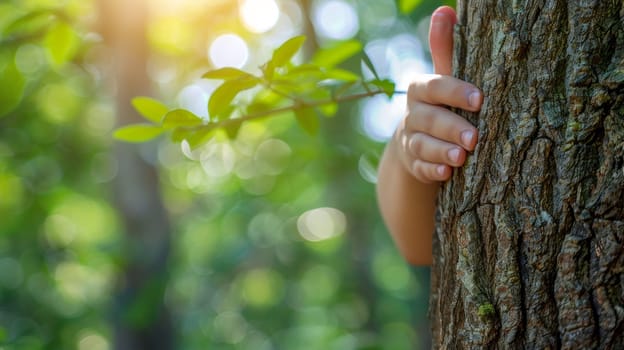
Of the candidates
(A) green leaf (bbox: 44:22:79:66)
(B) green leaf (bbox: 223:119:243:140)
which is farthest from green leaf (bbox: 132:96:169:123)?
(A) green leaf (bbox: 44:22:79:66)

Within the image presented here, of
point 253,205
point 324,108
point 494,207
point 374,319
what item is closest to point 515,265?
point 494,207

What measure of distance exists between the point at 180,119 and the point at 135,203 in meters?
4.10

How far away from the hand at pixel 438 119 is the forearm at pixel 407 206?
0.08m

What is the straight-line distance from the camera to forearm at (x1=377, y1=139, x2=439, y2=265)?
147cm

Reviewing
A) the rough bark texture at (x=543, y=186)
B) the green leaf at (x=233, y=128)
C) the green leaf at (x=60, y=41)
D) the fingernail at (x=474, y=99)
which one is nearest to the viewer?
the rough bark texture at (x=543, y=186)

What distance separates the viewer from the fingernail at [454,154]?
116cm

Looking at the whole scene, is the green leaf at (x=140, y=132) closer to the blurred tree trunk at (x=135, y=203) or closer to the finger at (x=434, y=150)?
the finger at (x=434, y=150)

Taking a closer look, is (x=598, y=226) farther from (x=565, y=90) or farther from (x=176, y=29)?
(x=176, y=29)

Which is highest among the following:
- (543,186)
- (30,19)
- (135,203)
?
(135,203)

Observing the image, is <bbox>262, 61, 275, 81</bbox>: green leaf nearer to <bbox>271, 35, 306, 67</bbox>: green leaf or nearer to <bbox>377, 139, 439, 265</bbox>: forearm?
<bbox>271, 35, 306, 67</bbox>: green leaf

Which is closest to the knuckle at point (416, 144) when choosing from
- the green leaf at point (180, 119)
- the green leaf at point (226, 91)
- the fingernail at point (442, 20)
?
the fingernail at point (442, 20)

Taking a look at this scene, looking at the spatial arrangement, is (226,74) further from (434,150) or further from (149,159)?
(149,159)

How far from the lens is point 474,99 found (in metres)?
1.13

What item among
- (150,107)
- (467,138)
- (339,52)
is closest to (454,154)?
(467,138)
